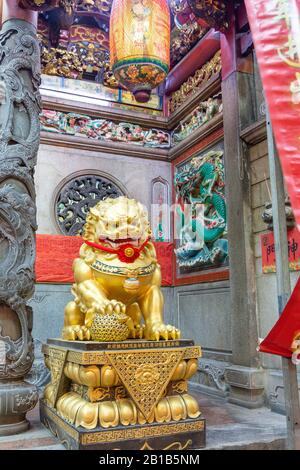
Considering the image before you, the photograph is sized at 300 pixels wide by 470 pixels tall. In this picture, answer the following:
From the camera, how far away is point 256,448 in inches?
121

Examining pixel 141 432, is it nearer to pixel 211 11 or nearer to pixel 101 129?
pixel 211 11

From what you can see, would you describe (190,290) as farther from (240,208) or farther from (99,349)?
(99,349)

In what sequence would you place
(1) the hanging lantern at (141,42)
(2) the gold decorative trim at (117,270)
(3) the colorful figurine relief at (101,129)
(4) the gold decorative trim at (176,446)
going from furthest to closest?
(3) the colorful figurine relief at (101,129), (1) the hanging lantern at (141,42), (2) the gold decorative trim at (117,270), (4) the gold decorative trim at (176,446)

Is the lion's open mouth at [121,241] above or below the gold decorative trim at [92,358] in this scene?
above

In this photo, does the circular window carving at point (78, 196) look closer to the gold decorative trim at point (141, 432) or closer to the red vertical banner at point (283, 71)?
the gold decorative trim at point (141, 432)

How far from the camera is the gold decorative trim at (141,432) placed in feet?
8.93

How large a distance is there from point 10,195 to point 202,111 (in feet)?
12.7

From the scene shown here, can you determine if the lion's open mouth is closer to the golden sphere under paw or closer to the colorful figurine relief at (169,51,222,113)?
the golden sphere under paw

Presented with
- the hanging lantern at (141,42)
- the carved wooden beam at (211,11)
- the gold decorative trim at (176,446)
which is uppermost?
the carved wooden beam at (211,11)

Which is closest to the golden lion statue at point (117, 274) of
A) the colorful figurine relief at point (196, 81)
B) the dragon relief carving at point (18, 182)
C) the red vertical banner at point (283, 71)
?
the dragon relief carving at point (18, 182)

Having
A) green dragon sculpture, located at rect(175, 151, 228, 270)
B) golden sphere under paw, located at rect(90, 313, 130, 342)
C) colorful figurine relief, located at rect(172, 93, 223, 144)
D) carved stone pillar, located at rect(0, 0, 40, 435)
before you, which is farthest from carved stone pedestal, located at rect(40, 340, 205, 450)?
colorful figurine relief, located at rect(172, 93, 223, 144)

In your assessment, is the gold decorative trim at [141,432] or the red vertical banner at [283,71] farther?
the gold decorative trim at [141,432]

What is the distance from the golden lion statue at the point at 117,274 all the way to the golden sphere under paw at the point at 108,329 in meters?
0.06

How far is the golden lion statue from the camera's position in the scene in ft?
10.8
